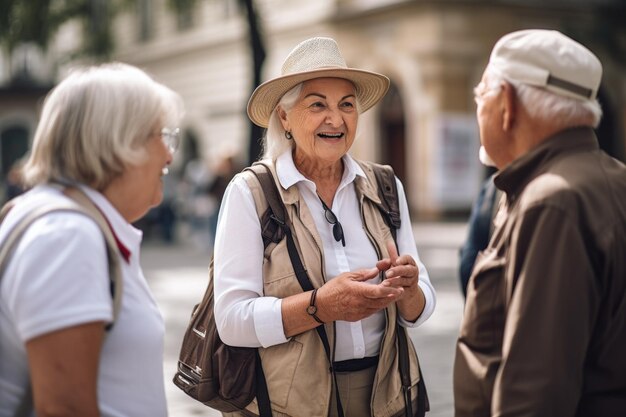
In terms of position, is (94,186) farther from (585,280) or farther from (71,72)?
(585,280)

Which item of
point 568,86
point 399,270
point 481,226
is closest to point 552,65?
point 568,86

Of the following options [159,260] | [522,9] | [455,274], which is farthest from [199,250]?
[522,9]

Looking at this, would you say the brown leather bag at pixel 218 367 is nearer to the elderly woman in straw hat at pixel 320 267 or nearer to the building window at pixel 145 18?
the elderly woman in straw hat at pixel 320 267

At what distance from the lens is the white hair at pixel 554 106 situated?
2.26 metres

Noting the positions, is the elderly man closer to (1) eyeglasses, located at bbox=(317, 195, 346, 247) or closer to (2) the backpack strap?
(1) eyeglasses, located at bbox=(317, 195, 346, 247)

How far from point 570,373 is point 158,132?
3.90 ft

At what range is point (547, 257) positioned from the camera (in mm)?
2121

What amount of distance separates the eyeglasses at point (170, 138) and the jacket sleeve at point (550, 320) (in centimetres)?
96

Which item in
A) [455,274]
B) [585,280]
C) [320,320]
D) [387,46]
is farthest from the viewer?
[387,46]

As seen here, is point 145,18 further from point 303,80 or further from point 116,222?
point 116,222

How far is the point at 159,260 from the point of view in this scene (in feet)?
54.0

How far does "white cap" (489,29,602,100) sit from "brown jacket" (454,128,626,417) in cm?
12

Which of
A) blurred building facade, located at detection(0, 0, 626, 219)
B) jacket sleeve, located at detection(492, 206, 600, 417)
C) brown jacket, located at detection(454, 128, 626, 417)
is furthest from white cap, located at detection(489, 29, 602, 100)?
blurred building facade, located at detection(0, 0, 626, 219)

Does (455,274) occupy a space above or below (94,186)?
below
